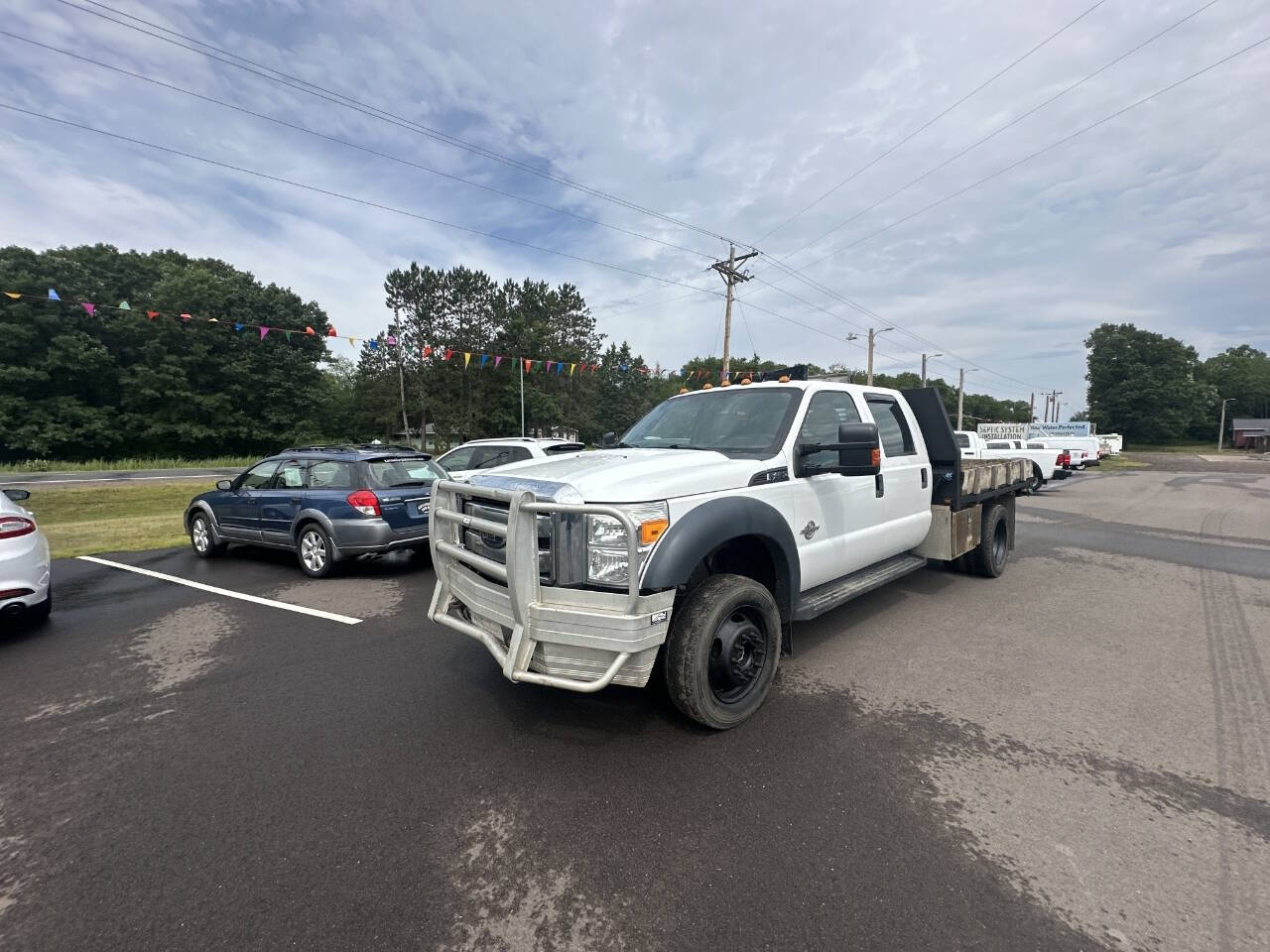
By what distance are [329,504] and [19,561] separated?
8.34ft

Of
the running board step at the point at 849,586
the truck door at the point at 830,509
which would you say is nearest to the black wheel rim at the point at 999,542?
the running board step at the point at 849,586

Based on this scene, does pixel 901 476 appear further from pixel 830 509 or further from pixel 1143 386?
pixel 1143 386

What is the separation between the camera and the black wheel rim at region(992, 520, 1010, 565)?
20.8 ft

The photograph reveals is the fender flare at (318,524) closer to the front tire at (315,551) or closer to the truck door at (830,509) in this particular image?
the front tire at (315,551)

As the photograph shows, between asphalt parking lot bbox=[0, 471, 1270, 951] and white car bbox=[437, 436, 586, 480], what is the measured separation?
15.9 ft

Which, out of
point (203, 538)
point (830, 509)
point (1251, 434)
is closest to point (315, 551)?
point (203, 538)

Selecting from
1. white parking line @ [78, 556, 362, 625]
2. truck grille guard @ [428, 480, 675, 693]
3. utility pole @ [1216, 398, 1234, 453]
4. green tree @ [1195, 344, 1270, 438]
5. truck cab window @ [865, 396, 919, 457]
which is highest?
green tree @ [1195, 344, 1270, 438]

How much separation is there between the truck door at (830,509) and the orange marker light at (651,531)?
3.91ft

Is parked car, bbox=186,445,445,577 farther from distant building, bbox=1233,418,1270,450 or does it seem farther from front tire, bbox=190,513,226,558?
distant building, bbox=1233,418,1270,450

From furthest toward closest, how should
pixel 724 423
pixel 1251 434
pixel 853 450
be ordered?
1. pixel 1251 434
2. pixel 724 423
3. pixel 853 450

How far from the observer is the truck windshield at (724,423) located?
146 inches

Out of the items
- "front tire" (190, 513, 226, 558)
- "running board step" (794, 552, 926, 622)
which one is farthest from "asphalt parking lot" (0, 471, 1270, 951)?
"front tire" (190, 513, 226, 558)

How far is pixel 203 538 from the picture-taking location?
7910mm

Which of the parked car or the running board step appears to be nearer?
the running board step
